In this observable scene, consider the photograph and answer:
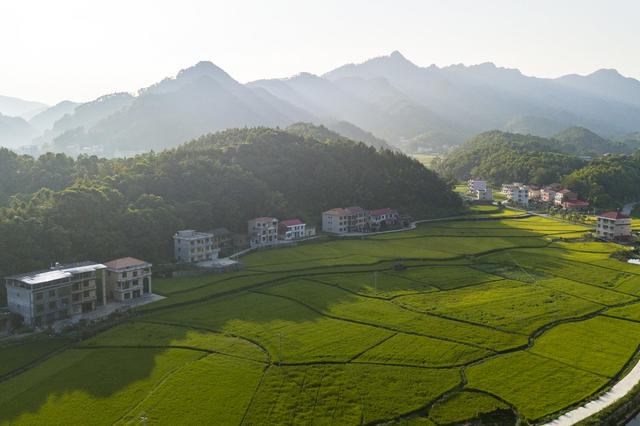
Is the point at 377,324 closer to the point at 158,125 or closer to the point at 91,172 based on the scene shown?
the point at 91,172

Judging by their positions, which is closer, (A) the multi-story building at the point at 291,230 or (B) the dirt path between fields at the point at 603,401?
(B) the dirt path between fields at the point at 603,401

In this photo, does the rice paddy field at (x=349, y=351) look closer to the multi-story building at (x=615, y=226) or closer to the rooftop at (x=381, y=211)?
the multi-story building at (x=615, y=226)

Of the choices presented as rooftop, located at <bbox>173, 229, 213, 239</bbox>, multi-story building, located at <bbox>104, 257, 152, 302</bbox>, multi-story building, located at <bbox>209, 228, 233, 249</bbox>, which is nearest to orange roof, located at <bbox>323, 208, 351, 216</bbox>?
multi-story building, located at <bbox>209, 228, 233, 249</bbox>

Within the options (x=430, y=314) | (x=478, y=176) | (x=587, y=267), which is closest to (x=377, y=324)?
(x=430, y=314)

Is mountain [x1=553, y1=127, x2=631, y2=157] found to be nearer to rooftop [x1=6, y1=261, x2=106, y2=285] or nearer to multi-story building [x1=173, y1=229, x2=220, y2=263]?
multi-story building [x1=173, y1=229, x2=220, y2=263]

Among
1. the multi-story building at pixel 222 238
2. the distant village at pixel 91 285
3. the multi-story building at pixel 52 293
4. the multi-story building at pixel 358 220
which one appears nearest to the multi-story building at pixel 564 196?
the multi-story building at pixel 358 220

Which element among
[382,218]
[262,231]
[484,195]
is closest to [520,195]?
[484,195]
